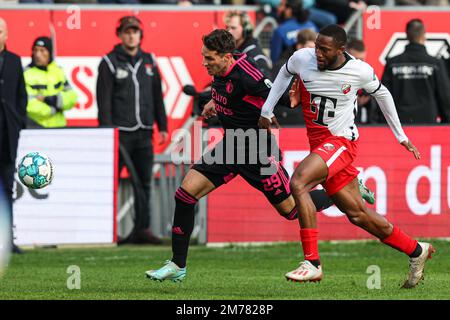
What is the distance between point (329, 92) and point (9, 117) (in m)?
5.14

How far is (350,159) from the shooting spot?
11328 millimetres

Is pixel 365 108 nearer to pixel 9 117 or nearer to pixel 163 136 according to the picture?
pixel 163 136

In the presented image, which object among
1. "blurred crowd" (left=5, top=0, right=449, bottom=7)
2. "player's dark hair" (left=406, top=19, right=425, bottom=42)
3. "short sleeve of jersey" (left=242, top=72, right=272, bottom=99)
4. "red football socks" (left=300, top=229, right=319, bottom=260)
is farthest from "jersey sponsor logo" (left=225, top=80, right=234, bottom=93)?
"blurred crowd" (left=5, top=0, right=449, bottom=7)

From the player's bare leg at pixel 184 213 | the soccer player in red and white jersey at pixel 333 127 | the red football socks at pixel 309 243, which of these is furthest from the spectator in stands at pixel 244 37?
the red football socks at pixel 309 243

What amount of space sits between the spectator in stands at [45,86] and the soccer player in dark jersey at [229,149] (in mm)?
5173

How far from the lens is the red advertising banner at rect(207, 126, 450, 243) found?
16.3 metres

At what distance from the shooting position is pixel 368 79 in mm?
11258

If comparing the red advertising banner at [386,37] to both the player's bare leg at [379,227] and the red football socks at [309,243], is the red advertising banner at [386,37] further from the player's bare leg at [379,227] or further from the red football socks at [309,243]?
the red football socks at [309,243]

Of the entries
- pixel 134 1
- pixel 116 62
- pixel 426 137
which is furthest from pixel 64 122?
pixel 426 137

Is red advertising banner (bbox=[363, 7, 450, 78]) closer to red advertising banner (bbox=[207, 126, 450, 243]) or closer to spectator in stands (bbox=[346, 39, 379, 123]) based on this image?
spectator in stands (bbox=[346, 39, 379, 123])

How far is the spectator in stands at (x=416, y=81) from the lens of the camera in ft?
56.0

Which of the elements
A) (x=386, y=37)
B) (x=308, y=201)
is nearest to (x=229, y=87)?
(x=308, y=201)

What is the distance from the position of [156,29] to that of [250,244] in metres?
3.77

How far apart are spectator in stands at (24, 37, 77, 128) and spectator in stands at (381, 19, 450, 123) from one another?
13.8 ft
